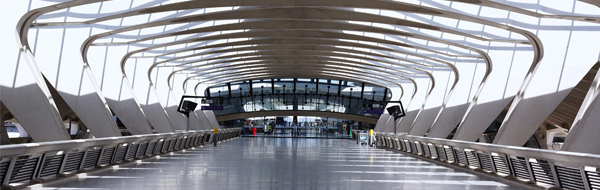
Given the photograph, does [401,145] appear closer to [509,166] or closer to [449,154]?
[449,154]

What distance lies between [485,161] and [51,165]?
10.6 m

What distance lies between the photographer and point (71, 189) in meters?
8.89

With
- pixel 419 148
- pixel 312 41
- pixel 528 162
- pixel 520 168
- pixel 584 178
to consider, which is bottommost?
pixel 419 148

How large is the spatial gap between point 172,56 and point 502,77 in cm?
1944

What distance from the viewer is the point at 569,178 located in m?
9.14

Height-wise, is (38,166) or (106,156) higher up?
(38,166)

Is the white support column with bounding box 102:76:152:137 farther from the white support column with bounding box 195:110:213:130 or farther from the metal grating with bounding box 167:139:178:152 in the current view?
the white support column with bounding box 195:110:213:130

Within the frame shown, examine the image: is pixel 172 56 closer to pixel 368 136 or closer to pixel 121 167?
pixel 368 136

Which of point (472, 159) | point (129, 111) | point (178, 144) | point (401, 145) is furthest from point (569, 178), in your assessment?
point (129, 111)

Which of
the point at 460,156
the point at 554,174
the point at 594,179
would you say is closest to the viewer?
the point at 594,179

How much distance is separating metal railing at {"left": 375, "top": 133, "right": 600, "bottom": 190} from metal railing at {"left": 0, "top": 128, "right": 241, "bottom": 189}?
31.2 ft

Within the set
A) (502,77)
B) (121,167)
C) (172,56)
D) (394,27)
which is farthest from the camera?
(172,56)

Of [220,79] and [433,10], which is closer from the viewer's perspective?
[433,10]

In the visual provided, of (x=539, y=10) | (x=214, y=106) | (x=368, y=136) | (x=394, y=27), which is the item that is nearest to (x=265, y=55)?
(x=214, y=106)
